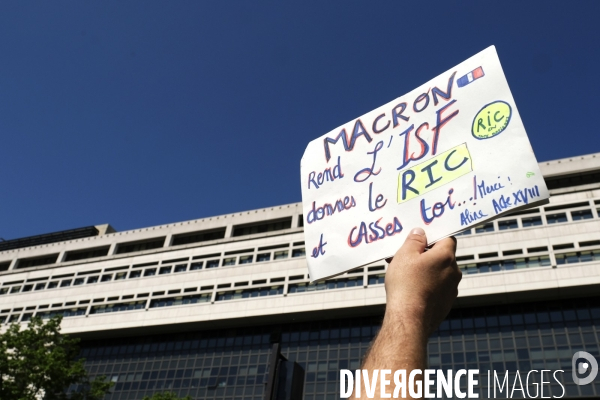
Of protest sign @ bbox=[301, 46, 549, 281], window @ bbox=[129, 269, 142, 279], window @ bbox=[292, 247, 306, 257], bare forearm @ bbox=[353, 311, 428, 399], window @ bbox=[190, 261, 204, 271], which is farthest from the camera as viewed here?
window @ bbox=[129, 269, 142, 279]

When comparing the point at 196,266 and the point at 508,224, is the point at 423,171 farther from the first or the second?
the point at 196,266

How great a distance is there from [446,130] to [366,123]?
85 cm

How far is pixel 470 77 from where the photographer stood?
12.6 ft

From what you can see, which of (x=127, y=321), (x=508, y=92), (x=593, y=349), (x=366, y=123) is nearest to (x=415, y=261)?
(x=508, y=92)

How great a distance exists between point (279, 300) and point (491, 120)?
40.5m

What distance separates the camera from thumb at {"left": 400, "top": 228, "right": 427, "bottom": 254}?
3012 millimetres

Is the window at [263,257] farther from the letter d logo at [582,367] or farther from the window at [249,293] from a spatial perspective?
the letter d logo at [582,367]

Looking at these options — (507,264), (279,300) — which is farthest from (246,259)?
(507,264)

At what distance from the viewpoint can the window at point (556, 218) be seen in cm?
3809

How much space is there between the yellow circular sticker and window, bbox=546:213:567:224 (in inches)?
1537

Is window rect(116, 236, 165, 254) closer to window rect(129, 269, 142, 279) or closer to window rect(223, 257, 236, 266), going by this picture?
window rect(129, 269, 142, 279)

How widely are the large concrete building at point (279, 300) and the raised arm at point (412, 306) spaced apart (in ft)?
116

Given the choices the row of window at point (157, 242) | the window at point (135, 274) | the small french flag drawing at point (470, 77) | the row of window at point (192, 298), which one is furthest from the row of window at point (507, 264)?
the small french flag drawing at point (470, 77)

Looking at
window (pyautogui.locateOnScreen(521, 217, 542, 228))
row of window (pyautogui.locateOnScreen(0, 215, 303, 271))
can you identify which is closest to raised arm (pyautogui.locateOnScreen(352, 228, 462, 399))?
window (pyautogui.locateOnScreen(521, 217, 542, 228))
